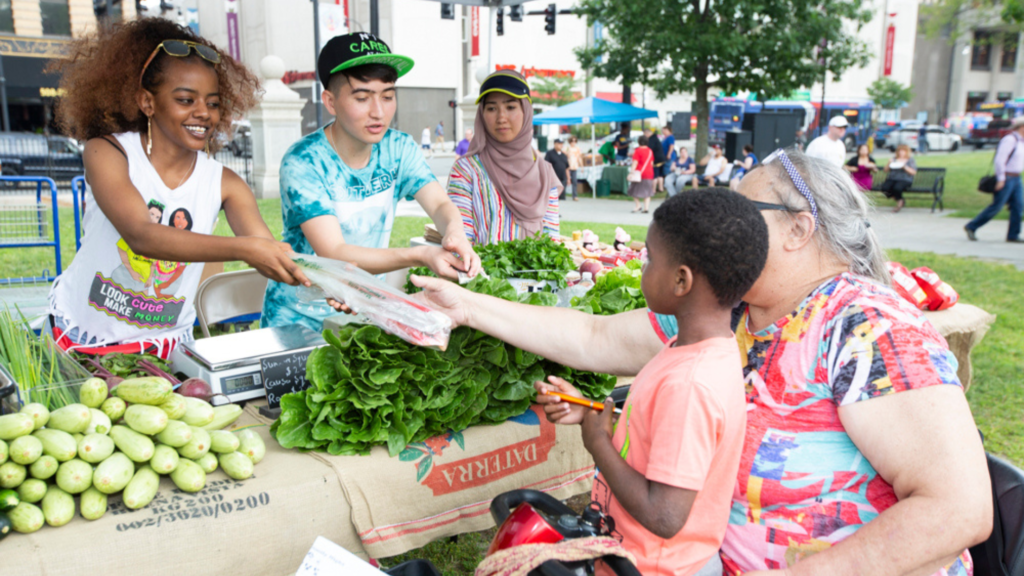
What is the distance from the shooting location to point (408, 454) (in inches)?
72.2

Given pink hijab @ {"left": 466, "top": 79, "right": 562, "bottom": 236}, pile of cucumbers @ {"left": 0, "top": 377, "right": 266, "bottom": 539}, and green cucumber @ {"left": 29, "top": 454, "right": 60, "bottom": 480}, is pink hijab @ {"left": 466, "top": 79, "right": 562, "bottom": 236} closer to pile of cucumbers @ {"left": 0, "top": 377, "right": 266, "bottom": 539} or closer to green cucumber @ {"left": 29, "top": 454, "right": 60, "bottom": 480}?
pile of cucumbers @ {"left": 0, "top": 377, "right": 266, "bottom": 539}

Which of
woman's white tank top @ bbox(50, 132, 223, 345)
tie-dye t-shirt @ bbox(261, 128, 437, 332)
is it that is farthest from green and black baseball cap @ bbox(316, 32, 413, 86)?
woman's white tank top @ bbox(50, 132, 223, 345)

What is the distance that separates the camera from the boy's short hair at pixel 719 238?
53.6 inches

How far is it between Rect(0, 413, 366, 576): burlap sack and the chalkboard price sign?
0.20 metres

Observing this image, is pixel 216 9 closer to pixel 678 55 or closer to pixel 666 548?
pixel 678 55

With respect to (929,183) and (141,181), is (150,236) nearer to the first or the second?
(141,181)

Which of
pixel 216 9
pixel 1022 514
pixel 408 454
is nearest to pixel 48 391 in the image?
pixel 408 454

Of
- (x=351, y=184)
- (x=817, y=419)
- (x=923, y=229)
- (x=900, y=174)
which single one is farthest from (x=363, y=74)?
(x=900, y=174)

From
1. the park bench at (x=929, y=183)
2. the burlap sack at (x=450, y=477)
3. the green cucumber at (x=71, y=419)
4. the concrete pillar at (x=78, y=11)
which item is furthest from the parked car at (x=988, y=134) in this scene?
the green cucumber at (x=71, y=419)

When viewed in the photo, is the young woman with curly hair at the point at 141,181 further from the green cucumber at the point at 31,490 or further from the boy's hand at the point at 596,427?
the boy's hand at the point at 596,427

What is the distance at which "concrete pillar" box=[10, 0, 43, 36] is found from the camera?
25828 millimetres

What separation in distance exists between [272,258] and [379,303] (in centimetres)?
37

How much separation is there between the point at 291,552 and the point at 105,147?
1463 millimetres

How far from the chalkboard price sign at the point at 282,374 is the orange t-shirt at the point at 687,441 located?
998 millimetres
